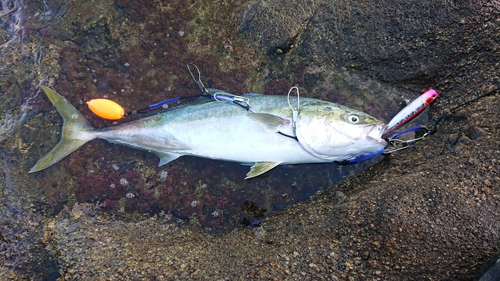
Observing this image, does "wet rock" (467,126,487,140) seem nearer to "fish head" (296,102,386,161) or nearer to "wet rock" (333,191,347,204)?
"fish head" (296,102,386,161)

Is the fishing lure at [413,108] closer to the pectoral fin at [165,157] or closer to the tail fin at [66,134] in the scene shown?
the pectoral fin at [165,157]

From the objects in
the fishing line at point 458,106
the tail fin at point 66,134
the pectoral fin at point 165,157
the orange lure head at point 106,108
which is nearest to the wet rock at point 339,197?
the fishing line at point 458,106

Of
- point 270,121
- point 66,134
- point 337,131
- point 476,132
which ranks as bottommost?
point 66,134

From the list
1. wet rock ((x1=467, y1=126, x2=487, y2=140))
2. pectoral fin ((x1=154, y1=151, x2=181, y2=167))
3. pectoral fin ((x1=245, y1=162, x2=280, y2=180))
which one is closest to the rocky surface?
wet rock ((x1=467, y1=126, x2=487, y2=140))

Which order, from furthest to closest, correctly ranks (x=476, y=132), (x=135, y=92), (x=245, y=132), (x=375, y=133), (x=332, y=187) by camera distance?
(x=135, y=92), (x=332, y=187), (x=245, y=132), (x=375, y=133), (x=476, y=132)

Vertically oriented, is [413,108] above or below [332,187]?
above

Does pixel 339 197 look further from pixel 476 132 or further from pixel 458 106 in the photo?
pixel 458 106

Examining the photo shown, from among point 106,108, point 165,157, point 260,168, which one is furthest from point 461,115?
point 106,108

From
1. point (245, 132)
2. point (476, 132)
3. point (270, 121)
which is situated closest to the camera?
point (476, 132)
